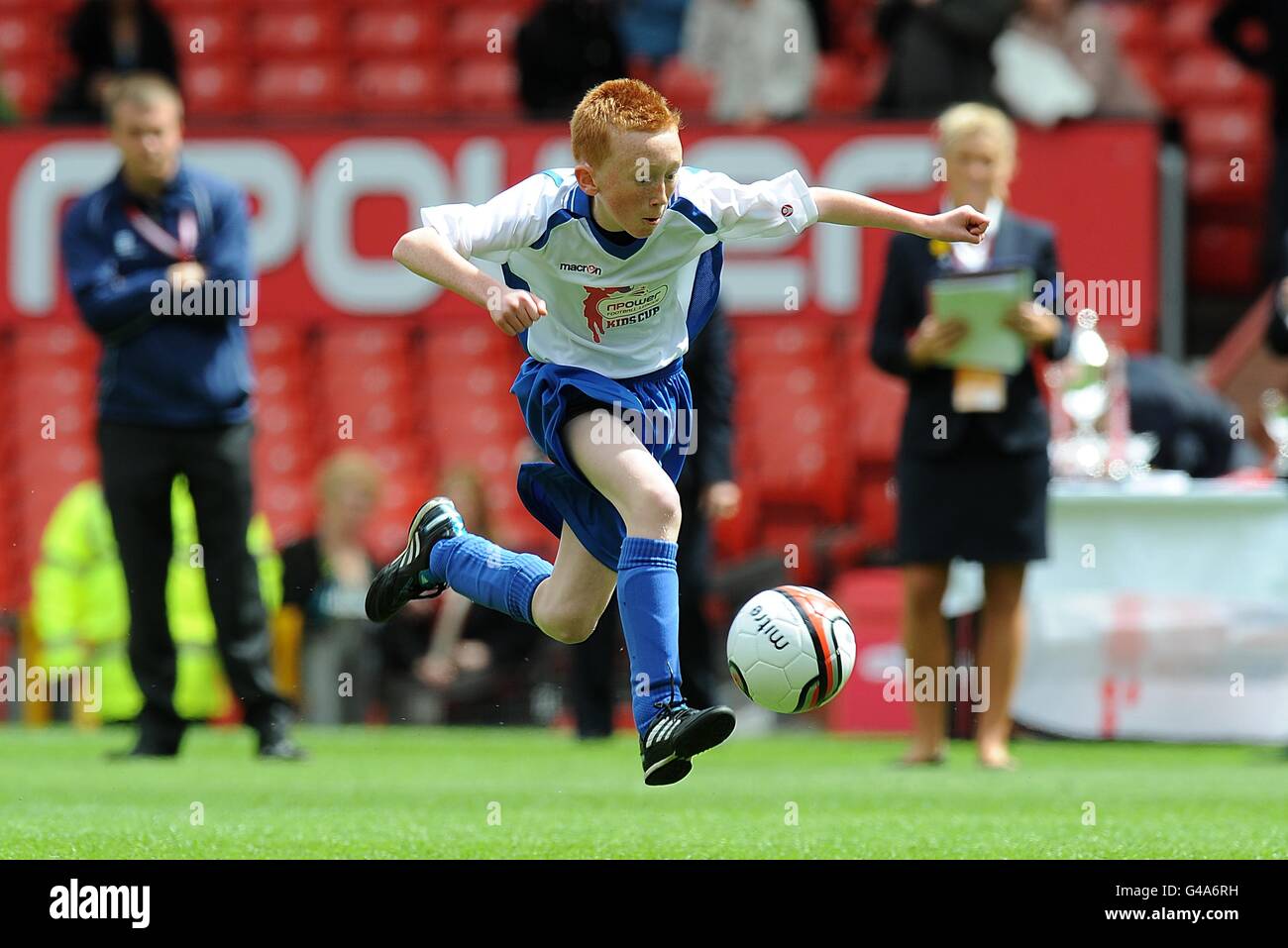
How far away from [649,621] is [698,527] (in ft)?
12.4

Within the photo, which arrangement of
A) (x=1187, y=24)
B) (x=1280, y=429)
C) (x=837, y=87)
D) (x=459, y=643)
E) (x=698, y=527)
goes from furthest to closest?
(x=1187, y=24), (x=837, y=87), (x=459, y=643), (x=1280, y=429), (x=698, y=527)

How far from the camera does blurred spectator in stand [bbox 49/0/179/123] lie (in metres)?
12.5

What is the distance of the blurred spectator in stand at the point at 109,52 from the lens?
12500 mm

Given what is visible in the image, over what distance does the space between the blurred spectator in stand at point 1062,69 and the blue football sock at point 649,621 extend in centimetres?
691

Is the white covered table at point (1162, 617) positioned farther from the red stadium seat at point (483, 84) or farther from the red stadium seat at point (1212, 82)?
the red stadium seat at point (483, 84)

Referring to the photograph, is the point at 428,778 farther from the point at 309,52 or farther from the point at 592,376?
the point at 309,52

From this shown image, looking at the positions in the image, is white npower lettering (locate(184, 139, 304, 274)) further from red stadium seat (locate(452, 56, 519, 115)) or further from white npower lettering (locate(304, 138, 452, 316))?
red stadium seat (locate(452, 56, 519, 115))

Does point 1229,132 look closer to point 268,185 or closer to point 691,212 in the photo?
point 268,185

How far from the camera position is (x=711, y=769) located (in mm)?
7672

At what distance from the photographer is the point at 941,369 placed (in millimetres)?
7512

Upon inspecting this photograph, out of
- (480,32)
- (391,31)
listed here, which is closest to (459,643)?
(480,32)

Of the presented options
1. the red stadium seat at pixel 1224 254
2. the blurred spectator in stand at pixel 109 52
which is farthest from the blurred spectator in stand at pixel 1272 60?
the blurred spectator in stand at pixel 109 52
